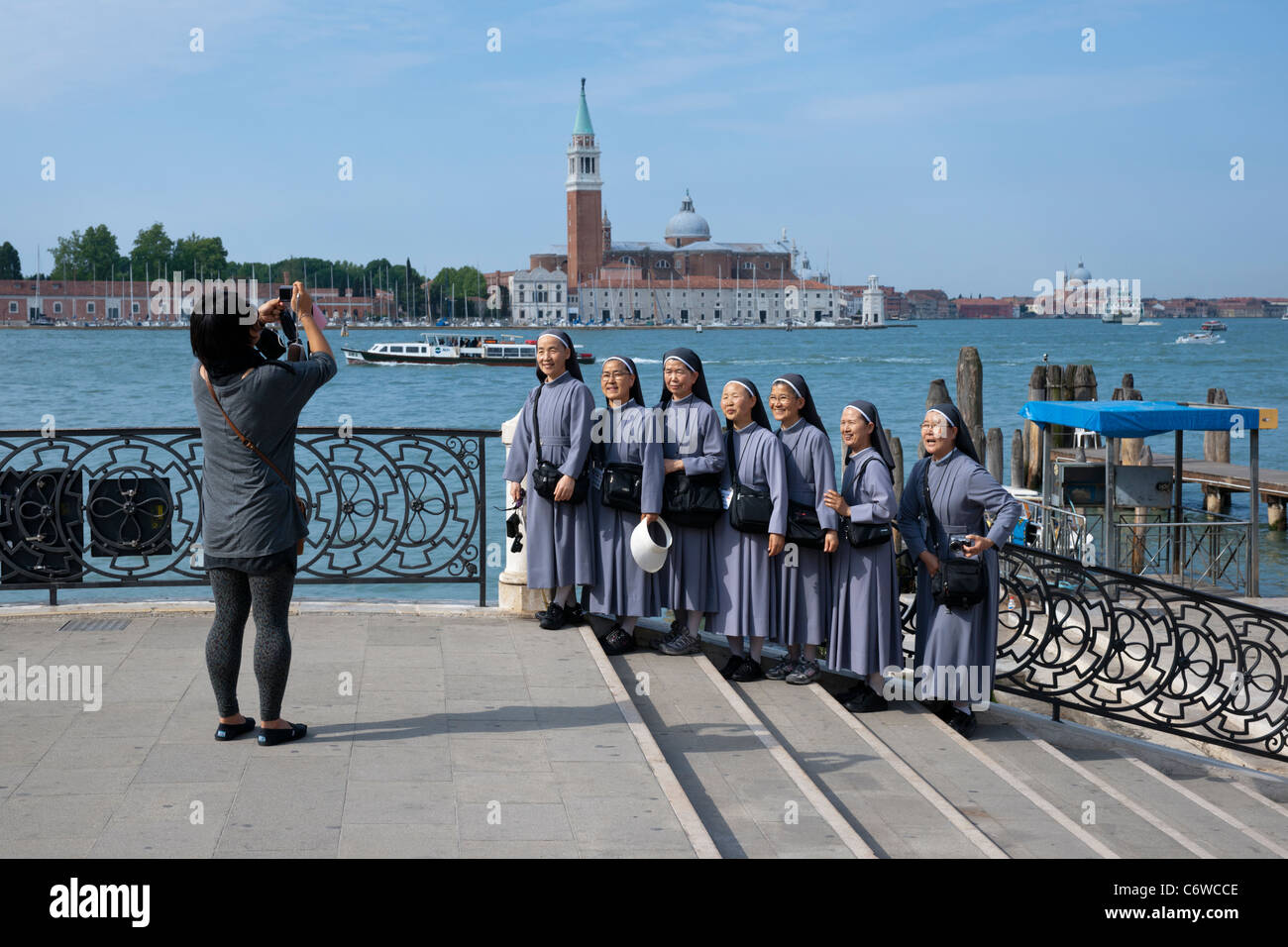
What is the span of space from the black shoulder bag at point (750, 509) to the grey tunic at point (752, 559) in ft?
0.12

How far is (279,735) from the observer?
4672mm

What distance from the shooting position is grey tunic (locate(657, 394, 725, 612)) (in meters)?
6.23

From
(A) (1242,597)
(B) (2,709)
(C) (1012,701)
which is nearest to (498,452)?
(A) (1242,597)

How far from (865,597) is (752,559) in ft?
1.90

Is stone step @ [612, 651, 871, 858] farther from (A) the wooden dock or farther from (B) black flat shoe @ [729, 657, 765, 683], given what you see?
(A) the wooden dock

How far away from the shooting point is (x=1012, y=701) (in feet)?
26.4

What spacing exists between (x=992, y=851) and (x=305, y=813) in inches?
82.2

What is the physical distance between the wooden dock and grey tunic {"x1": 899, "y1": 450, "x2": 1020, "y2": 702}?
11.6 meters

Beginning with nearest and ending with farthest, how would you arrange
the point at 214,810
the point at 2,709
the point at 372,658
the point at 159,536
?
1. the point at 214,810
2. the point at 2,709
3. the point at 372,658
4. the point at 159,536

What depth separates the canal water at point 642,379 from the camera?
119 ft

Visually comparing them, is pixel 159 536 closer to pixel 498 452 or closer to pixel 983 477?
pixel 983 477

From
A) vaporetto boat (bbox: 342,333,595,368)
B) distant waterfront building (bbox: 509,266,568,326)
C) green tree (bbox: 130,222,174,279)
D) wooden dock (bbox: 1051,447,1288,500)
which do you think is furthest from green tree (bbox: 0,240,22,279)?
wooden dock (bbox: 1051,447,1288,500)

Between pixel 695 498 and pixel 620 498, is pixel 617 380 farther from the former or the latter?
pixel 695 498

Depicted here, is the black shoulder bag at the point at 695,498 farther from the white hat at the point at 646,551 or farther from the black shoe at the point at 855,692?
the black shoe at the point at 855,692
